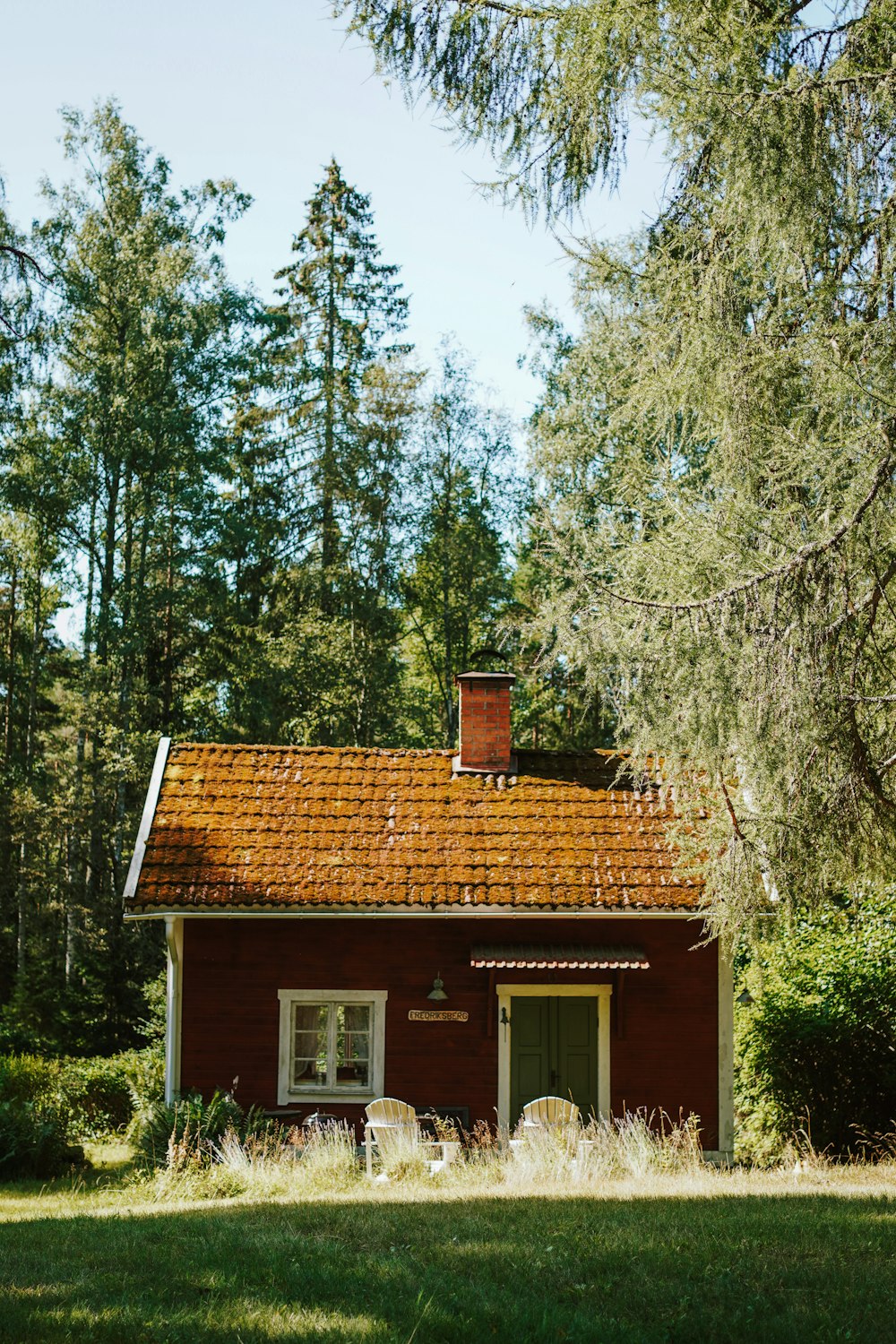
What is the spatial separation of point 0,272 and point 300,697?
17.2 m

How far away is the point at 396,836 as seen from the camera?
1428 centimetres

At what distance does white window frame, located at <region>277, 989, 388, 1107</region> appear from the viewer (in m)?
13.2

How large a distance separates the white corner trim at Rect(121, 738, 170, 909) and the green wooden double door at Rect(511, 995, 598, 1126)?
4.07 meters

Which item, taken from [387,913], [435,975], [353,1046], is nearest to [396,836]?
[387,913]

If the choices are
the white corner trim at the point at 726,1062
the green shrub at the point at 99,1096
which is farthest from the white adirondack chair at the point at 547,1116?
the green shrub at the point at 99,1096

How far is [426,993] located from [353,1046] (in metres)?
0.97

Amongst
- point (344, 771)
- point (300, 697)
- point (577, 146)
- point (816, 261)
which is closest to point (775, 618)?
point (816, 261)

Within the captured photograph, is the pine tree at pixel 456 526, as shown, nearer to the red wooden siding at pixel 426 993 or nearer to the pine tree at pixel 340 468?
the pine tree at pixel 340 468

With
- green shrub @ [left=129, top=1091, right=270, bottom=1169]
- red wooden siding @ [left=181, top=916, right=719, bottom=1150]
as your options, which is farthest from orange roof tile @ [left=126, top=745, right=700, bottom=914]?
green shrub @ [left=129, top=1091, right=270, bottom=1169]

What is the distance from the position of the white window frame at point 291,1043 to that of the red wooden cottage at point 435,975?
18mm

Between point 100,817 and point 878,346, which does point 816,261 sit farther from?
point 100,817

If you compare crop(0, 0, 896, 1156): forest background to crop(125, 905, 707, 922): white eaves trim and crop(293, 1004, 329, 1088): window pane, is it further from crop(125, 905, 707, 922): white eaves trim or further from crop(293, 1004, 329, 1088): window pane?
crop(293, 1004, 329, 1088): window pane

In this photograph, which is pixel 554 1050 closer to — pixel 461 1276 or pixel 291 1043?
pixel 291 1043

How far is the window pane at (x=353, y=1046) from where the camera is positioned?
13.4m
